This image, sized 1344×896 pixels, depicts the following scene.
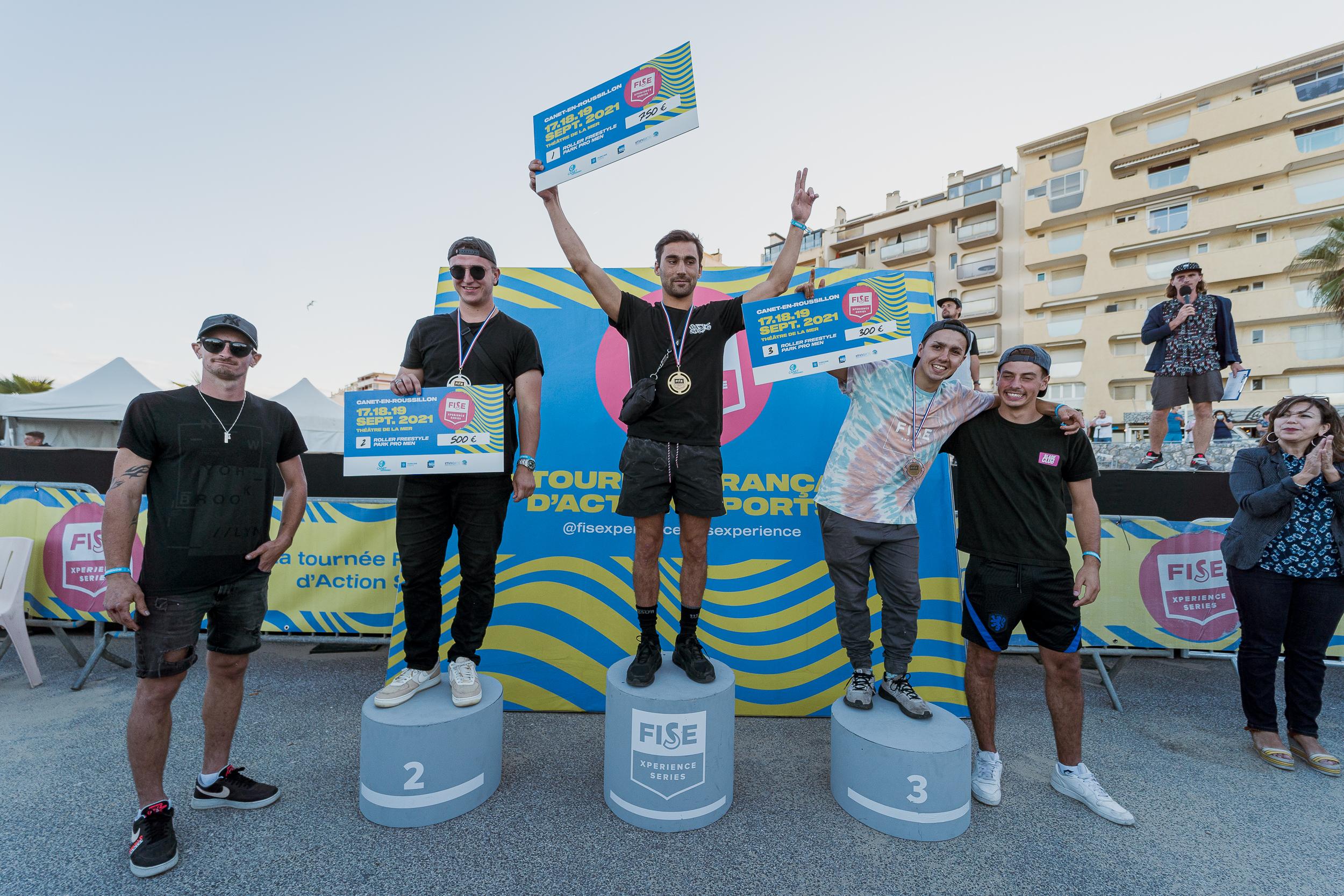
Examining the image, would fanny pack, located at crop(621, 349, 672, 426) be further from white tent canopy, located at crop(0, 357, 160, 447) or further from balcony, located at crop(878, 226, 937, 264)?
balcony, located at crop(878, 226, 937, 264)

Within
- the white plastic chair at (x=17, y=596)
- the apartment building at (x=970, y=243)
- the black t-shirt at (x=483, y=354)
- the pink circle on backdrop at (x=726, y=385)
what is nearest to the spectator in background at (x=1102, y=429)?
the pink circle on backdrop at (x=726, y=385)

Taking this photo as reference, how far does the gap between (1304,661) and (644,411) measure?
3.85 metres

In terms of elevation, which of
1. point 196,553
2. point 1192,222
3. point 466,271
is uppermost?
point 1192,222

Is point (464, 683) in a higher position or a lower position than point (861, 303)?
lower

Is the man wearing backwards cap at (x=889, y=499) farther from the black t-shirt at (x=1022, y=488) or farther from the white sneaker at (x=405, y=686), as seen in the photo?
the white sneaker at (x=405, y=686)

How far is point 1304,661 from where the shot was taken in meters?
2.88

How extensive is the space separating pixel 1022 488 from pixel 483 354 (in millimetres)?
2614

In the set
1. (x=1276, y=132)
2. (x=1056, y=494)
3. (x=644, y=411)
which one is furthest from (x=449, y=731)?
(x=1276, y=132)

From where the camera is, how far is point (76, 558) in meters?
3.87

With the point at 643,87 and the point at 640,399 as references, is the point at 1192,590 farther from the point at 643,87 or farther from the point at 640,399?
the point at 643,87

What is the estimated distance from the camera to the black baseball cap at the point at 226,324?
2141mm

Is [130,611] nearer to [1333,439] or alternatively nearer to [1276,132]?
[1333,439]

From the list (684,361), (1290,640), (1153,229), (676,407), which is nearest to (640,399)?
(676,407)

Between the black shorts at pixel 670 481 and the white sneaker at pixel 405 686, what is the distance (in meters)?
1.21
